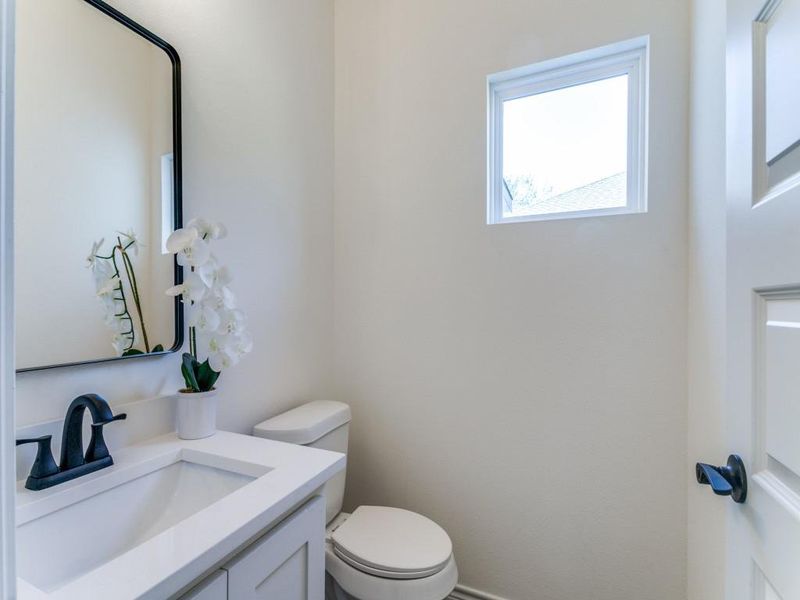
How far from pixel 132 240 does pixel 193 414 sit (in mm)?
475

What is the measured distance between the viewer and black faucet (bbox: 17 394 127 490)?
0.73 m

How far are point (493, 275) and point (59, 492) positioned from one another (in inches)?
52.2

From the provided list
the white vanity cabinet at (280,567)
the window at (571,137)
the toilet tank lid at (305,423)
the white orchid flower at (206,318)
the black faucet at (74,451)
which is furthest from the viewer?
the window at (571,137)

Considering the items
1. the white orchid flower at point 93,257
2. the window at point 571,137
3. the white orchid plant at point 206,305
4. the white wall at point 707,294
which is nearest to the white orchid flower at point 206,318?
the white orchid plant at point 206,305

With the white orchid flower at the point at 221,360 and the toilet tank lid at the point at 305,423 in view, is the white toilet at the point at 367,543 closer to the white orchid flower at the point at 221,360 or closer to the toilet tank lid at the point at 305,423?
the toilet tank lid at the point at 305,423

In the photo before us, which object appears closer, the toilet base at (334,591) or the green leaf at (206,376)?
the green leaf at (206,376)

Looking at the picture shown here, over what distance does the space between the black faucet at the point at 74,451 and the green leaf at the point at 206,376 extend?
0.21 metres

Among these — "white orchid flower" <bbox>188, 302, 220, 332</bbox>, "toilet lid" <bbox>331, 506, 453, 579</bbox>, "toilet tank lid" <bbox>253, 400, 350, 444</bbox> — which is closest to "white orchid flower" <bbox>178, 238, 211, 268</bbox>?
"white orchid flower" <bbox>188, 302, 220, 332</bbox>

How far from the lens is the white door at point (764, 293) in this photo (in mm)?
481

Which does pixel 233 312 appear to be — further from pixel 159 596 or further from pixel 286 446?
pixel 159 596

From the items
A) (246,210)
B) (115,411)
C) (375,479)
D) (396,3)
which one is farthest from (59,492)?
(396,3)

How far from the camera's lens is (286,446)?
0.99 m

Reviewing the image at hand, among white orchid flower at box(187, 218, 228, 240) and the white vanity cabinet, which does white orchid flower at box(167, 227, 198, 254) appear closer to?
white orchid flower at box(187, 218, 228, 240)

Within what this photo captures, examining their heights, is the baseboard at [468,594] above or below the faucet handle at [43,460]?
below
